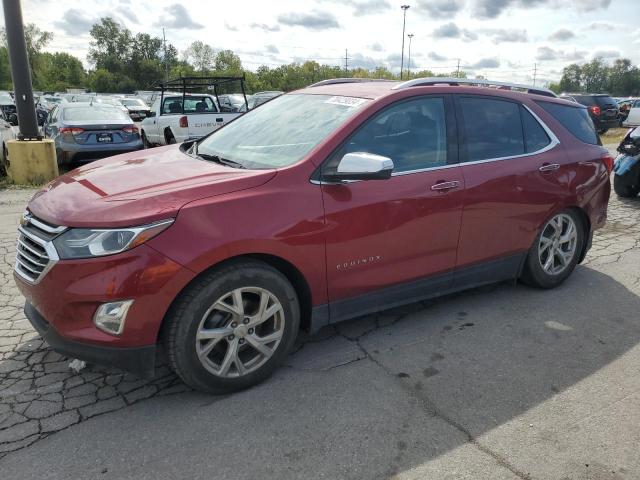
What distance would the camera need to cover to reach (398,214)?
11.1 ft

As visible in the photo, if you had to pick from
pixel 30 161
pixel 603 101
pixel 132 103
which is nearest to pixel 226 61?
pixel 132 103

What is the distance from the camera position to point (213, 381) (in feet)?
9.53

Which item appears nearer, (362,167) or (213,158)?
(362,167)

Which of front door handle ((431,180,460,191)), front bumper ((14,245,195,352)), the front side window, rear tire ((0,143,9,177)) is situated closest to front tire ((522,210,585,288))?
front door handle ((431,180,460,191))

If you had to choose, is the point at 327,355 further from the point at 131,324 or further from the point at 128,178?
the point at 128,178

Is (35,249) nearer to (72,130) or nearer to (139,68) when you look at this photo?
(72,130)

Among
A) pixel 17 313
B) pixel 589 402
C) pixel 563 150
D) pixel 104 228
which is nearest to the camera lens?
pixel 104 228

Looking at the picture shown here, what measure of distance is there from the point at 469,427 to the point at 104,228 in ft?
7.11

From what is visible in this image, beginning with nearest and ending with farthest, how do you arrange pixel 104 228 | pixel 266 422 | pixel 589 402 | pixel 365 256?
pixel 104 228 < pixel 266 422 < pixel 589 402 < pixel 365 256

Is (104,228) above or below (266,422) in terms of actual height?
above

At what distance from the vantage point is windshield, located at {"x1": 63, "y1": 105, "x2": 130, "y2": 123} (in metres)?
10.2

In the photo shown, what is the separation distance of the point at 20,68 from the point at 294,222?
8241mm

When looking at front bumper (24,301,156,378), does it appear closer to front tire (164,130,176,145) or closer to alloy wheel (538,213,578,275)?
alloy wheel (538,213,578,275)

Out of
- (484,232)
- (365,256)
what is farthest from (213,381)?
(484,232)
